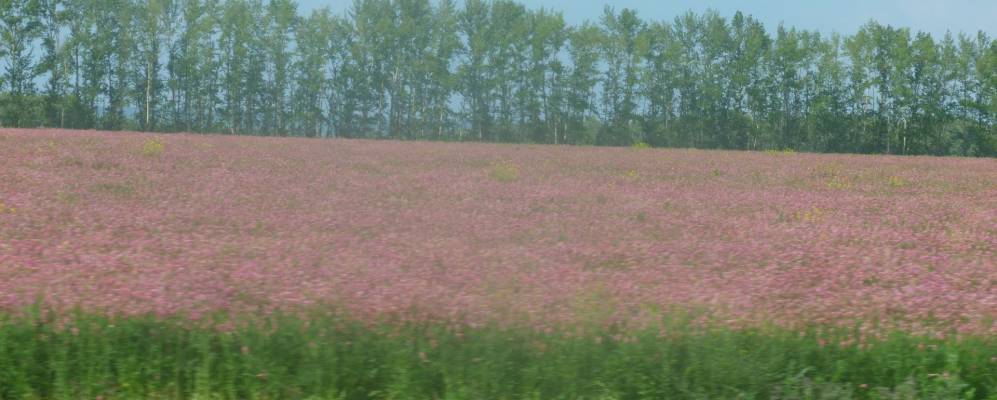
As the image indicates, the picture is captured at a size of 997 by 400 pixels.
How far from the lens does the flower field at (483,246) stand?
627cm

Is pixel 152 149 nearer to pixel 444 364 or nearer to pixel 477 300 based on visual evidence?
pixel 477 300

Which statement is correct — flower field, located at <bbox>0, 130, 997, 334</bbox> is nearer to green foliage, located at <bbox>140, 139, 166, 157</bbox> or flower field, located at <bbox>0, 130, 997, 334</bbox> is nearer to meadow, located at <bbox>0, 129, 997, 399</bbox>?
meadow, located at <bbox>0, 129, 997, 399</bbox>

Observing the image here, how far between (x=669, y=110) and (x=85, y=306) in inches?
3037

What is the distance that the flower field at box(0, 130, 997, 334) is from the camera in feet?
20.6

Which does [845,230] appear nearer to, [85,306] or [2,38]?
[85,306]

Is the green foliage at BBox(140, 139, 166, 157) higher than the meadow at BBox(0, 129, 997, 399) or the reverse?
higher

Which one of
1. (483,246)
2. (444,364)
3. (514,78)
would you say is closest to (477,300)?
(444,364)

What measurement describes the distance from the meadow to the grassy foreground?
0.06ft

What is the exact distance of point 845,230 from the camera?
36.0 ft

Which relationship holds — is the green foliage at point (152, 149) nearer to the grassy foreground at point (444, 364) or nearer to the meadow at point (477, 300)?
the meadow at point (477, 300)

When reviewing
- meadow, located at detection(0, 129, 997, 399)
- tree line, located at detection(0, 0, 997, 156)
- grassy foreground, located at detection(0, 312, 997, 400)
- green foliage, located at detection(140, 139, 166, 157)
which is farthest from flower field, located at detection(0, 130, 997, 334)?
tree line, located at detection(0, 0, 997, 156)

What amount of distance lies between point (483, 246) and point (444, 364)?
3.79 meters

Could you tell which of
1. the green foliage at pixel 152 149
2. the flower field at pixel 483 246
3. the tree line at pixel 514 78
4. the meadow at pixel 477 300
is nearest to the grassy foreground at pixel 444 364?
the meadow at pixel 477 300

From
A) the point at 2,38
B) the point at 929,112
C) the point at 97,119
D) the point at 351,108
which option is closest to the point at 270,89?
the point at 351,108
